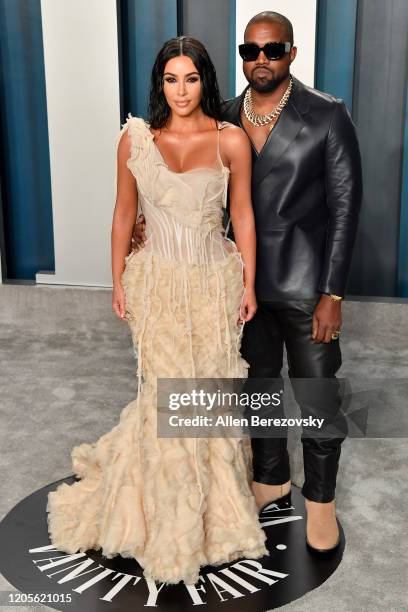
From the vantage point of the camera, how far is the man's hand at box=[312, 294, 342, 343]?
2488 mm

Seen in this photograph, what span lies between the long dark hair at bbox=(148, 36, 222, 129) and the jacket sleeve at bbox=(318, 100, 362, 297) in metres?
0.37

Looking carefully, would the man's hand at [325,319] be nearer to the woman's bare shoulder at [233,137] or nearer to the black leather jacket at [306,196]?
the black leather jacket at [306,196]

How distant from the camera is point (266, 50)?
92.2 inches

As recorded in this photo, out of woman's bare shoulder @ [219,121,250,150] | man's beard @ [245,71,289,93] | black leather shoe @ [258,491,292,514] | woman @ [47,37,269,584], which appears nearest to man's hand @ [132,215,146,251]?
woman @ [47,37,269,584]

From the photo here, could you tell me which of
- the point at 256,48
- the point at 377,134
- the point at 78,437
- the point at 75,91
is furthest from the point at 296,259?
the point at 75,91

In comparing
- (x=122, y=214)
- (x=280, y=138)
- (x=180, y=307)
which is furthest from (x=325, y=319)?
(x=122, y=214)

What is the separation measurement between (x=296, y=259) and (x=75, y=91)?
9.59 feet

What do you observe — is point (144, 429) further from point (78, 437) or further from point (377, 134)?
point (377, 134)

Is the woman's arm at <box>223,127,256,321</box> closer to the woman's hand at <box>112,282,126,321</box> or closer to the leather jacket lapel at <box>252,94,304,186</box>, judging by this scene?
the leather jacket lapel at <box>252,94,304,186</box>

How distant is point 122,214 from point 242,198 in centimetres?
40

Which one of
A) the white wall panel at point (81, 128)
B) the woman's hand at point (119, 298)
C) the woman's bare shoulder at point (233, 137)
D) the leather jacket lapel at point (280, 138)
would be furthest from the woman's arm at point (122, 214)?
the white wall panel at point (81, 128)

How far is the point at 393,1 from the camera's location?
184 inches

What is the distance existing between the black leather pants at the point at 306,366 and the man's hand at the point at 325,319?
3 cm

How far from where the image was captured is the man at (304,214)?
2402mm
